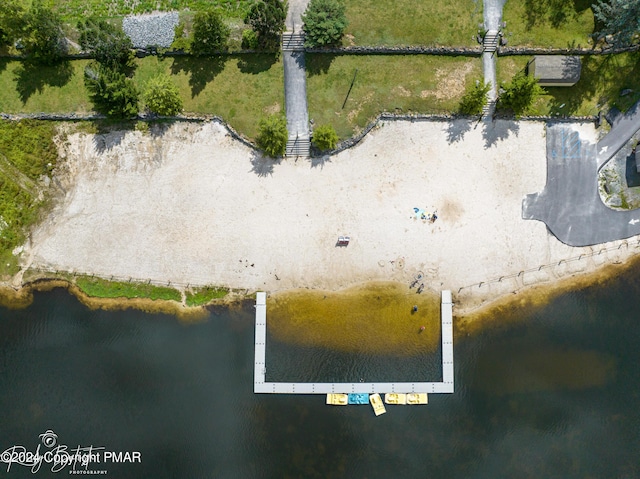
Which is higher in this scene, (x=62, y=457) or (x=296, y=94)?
(x=296, y=94)

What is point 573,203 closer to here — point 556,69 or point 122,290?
point 556,69

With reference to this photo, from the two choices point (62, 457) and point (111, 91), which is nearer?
point (111, 91)

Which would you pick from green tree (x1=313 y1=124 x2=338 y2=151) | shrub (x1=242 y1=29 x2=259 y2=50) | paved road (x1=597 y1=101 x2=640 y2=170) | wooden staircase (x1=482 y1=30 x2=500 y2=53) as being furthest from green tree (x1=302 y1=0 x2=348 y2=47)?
paved road (x1=597 y1=101 x2=640 y2=170)

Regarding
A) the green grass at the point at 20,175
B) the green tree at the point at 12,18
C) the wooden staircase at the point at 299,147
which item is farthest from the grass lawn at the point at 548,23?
the green grass at the point at 20,175

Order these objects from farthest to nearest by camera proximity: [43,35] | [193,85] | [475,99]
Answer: [193,85] → [43,35] → [475,99]

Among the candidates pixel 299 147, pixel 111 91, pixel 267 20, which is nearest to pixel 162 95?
pixel 111 91

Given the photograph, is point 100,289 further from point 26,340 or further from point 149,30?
point 149,30

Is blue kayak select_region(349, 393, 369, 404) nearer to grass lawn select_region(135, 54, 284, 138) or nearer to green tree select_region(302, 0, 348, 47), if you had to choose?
grass lawn select_region(135, 54, 284, 138)
